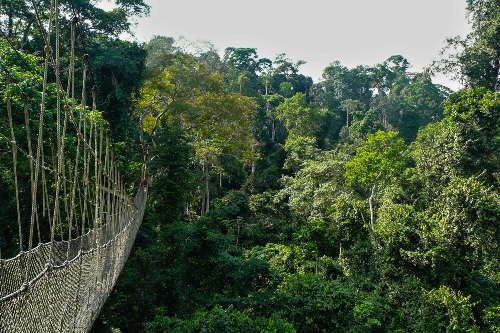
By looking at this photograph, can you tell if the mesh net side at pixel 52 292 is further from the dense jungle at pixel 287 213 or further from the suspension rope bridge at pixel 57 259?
the dense jungle at pixel 287 213

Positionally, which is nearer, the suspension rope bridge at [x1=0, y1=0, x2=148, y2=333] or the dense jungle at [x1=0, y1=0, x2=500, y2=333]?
the suspension rope bridge at [x1=0, y1=0, x2=148, y2=333]

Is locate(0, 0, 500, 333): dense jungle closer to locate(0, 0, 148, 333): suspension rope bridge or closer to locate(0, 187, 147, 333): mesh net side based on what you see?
locate(0, 0, 148, 333): suspension rope bridge

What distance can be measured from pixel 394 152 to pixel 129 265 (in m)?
6.06

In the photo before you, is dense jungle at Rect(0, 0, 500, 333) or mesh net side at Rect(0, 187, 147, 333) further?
dense jungle at Rect(0, 0, 500, 333)

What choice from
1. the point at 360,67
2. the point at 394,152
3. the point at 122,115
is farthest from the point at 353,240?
the point at 360,67

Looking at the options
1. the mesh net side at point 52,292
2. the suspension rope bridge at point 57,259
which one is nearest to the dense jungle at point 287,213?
the suspension rope bridge at point 57,259

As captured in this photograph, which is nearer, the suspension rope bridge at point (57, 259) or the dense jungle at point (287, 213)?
the suspension rope bridge at point (57, 259)

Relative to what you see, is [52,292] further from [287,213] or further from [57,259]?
[287,213]

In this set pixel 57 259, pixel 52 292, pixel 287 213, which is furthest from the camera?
pixel 287 213

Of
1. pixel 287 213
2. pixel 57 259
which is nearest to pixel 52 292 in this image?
pixel 57 259

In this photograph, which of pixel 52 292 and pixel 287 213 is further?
pixel 287 213

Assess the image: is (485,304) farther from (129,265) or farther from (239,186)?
(239,186)

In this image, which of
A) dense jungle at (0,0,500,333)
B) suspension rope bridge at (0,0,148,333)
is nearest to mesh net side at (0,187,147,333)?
suspension rope bridge at (0,0,148,333)

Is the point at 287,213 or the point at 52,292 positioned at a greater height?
the point at 52,292
